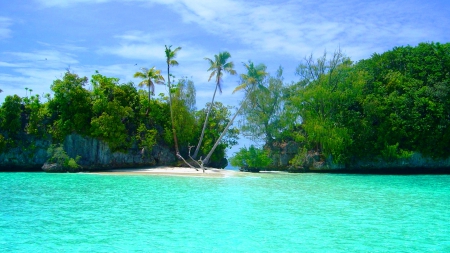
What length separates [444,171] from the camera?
29.7 meters

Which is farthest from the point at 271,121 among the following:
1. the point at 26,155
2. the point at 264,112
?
the point at 26,155

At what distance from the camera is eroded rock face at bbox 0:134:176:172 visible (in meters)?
27.7

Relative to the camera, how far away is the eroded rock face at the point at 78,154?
2770 centimetres

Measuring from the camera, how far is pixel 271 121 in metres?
31.7

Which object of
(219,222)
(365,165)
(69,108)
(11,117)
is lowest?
(219,222)

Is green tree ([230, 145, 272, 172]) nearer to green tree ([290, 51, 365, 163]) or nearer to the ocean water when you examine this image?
green tree ([290, 51, 365, 163])

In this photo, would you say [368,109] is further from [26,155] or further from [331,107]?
[26,155]

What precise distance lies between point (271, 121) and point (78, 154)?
A: 51.2ft

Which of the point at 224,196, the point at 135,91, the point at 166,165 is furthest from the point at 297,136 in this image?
the point at 224,196

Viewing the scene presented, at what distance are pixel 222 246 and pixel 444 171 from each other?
93.5ft

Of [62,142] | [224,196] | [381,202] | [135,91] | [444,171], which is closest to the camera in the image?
[381,202]

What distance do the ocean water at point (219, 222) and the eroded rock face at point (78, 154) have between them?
13.5 m

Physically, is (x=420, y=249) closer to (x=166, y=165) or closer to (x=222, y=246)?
(x=222, y=246)

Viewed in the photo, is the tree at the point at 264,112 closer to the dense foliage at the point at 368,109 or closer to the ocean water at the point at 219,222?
the dense foliage at the point at 368,109
